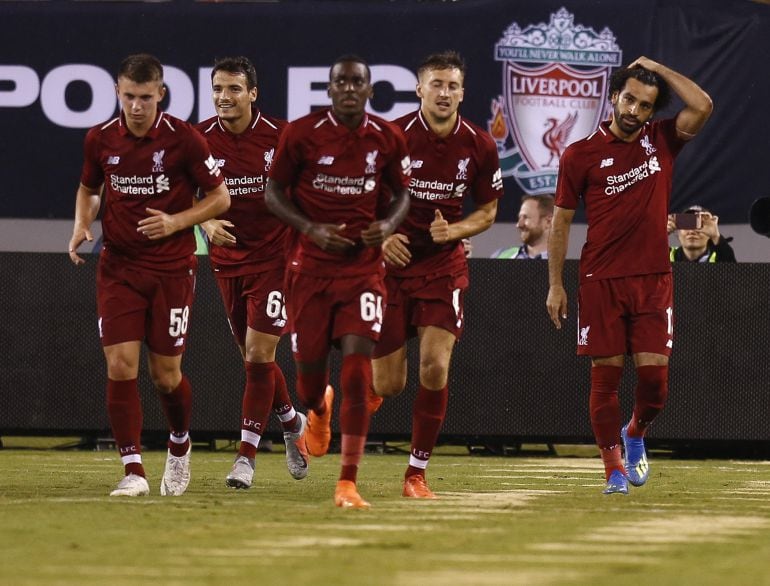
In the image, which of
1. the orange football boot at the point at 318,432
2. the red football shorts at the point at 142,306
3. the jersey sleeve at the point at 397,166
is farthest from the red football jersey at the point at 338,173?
the orange football boot at the point at 318,432

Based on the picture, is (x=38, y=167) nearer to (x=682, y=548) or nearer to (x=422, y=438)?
(x=422, y=438)

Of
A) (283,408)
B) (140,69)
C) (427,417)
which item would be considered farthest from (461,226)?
(283,408)

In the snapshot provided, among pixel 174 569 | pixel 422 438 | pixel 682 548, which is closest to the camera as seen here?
pixel 174 569

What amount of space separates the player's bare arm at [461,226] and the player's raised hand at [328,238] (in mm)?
883

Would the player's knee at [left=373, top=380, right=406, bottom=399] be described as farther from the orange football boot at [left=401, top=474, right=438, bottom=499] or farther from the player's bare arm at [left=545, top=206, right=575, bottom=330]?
the player's bare arm at [left=545, top=206, right=575, bottom=330]

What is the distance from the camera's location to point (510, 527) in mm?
6035

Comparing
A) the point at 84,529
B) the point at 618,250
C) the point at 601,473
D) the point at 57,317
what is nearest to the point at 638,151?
the point at 618,250

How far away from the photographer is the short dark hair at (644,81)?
27.1ft

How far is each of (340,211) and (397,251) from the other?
715 millimetres

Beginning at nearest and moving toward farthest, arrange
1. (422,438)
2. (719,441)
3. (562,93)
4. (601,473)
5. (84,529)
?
1. (84,529)
2. (422,438)
3. (601,473)
4. (719,441)
5. (562,93)

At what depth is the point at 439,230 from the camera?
7.91 metres

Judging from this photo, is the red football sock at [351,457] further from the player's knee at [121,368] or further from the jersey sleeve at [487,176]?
the jersey sleeve at [487,176]

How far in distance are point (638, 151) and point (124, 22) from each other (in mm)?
7856

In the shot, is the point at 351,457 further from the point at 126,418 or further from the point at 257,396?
the point at 257,396
